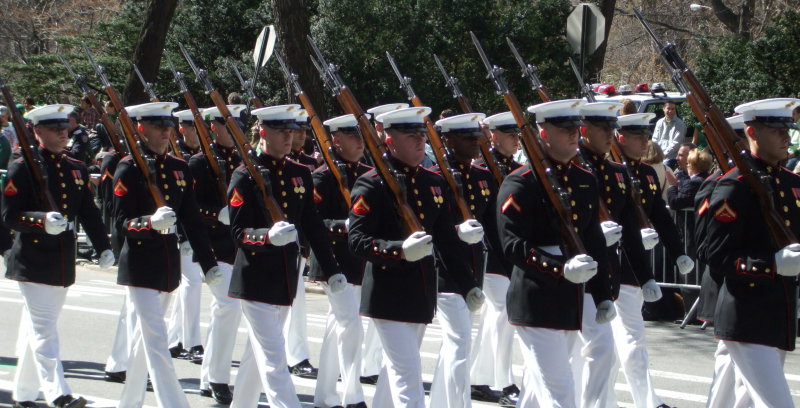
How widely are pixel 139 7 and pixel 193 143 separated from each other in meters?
17.0

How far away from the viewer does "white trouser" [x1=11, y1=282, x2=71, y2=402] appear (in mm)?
7012

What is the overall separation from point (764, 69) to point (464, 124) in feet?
31.9

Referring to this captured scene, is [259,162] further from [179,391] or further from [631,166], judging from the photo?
[631,166]

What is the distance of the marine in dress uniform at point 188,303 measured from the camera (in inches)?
356

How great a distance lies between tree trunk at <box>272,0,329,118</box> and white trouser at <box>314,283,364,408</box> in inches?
285

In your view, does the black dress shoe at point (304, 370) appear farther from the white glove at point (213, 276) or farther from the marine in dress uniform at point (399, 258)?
the marine in dress uniform at point (399, 258)

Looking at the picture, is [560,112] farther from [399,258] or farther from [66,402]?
[66,402]

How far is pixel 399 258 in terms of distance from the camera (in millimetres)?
5828

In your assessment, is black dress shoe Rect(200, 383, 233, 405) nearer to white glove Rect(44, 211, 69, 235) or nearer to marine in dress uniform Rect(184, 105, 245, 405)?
marine in dress uniform Rect(184, 105, 245, 405)

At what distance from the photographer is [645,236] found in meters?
7.25

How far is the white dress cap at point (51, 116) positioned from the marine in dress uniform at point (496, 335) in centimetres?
285

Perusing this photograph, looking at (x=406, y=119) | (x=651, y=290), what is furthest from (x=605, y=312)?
(x=406, y=119)

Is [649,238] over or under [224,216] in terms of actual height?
under

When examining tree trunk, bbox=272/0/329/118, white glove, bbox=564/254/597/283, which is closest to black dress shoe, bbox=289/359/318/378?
white glove, bbox=564/254/597/283
